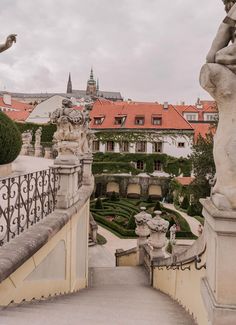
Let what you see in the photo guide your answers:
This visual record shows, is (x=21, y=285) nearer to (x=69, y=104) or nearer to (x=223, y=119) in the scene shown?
(x=223, y=119)

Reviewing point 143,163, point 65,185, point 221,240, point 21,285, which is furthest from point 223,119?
point 143,163

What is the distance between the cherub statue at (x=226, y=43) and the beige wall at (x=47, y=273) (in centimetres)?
325

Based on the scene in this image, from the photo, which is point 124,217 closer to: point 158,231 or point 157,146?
point 157,146

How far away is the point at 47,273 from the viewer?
537cm

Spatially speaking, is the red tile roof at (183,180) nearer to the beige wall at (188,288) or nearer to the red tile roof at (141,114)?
the red tile roof at (141,114)

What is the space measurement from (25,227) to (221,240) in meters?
3.25

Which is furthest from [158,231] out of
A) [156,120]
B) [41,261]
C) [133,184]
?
[156,120]

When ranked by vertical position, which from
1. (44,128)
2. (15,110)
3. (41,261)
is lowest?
(41,261)

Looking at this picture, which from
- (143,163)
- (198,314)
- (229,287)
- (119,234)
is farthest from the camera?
(143,163)

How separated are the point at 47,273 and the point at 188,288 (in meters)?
2.19

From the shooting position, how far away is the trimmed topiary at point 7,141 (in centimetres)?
1115

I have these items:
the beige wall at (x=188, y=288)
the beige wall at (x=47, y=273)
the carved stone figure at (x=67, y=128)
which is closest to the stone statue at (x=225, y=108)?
the beige wall at (x=188, y=288)

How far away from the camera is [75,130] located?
7.92 metres

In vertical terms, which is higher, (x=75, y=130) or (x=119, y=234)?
(x=75, y=130)
